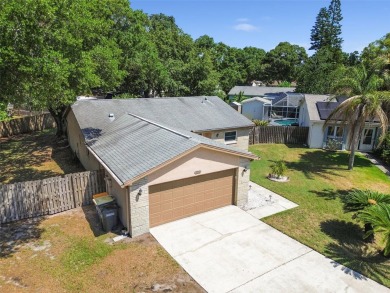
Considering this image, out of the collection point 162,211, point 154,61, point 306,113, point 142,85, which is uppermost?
point 154,61

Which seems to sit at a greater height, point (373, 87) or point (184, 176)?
point (373, 87)

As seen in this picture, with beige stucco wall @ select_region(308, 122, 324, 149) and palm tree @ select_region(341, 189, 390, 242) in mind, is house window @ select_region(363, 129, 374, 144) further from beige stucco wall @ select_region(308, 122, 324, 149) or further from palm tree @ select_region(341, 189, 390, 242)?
palm tree @ select_region(341, 189, 390, 242)

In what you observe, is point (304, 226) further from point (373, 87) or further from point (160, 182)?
point (373, 87)

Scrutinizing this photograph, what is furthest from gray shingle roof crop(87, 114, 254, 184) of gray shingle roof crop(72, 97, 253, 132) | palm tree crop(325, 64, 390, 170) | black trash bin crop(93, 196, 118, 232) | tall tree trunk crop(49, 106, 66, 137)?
tall tree trunk crop(49, 106, 66, 137)

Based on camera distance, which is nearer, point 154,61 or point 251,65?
point 154,61

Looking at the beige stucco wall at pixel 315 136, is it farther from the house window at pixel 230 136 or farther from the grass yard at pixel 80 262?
the grass yard at pixel 80 262

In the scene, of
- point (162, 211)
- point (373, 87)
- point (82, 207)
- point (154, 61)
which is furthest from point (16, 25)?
point (154, 61)

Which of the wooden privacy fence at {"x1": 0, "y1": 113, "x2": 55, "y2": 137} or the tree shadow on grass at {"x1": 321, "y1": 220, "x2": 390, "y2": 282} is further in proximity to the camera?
the wooden privacy fence at {"x1": 0, "y1": 113, "x2": 55, "y2": 137}
